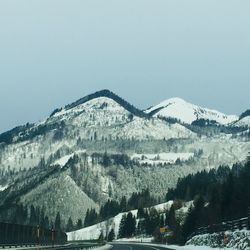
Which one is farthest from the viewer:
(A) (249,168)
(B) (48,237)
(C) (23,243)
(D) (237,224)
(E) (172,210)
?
(E) (172,210)

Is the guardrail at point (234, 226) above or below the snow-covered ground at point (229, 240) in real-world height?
above

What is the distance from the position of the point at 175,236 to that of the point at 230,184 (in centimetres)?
3548

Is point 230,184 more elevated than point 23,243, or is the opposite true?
point 230,184

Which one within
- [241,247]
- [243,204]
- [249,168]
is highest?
[249,168]

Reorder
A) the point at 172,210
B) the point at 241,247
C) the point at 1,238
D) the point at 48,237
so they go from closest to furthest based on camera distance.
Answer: the point at 241,247 < the point at 1,238 < the point at 48,237 < the point at 172,210

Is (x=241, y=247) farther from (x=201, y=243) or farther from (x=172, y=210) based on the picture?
(x=172, y=210)

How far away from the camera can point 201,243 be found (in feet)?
242

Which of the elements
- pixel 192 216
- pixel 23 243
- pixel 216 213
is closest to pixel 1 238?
pixel 23 243

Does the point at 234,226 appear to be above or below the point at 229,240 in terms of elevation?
above

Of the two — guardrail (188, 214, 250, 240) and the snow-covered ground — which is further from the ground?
guardrail (188, 214, 250, 240)

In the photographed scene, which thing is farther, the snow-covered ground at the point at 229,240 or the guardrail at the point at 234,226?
the guardrail at the point at 234,226

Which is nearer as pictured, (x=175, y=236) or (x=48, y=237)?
(x=48, y=237)

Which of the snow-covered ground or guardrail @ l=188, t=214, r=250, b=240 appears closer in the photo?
the snow-covered ground

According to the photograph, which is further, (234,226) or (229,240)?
(234,226)
